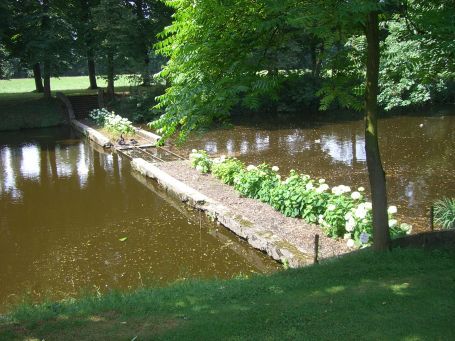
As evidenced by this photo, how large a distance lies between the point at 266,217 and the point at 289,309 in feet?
19.6

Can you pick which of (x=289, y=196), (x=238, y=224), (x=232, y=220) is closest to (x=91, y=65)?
(x=232, y=220)

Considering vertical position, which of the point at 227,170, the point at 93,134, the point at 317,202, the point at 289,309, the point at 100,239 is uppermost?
the point at 93,134

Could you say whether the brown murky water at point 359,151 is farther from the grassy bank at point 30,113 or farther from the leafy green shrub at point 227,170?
the grassy bank at point 30,113

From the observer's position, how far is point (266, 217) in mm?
11047

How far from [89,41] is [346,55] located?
29.2 meters

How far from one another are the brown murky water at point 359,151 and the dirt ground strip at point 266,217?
218cm

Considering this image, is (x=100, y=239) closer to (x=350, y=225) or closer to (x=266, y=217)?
(x=266, y=217)

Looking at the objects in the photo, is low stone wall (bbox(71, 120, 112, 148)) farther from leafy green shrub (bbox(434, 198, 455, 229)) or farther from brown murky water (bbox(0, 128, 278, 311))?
leafy green shrub (bbox(434, 198, 455, 229))

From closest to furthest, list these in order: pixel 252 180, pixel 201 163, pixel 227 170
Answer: pixel 252 180 < pixel 227 170 < pixel 201 163

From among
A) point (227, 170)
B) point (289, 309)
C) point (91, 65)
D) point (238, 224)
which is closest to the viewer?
point (289, 309)

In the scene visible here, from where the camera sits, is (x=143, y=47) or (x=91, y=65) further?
(x=91, y=65)

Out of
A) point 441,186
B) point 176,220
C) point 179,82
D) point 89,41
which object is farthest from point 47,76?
point 179,82

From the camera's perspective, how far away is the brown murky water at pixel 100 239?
9.12m

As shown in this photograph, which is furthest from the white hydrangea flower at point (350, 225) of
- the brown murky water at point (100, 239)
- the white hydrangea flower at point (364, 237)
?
the brown murky water at point (100, 239)
